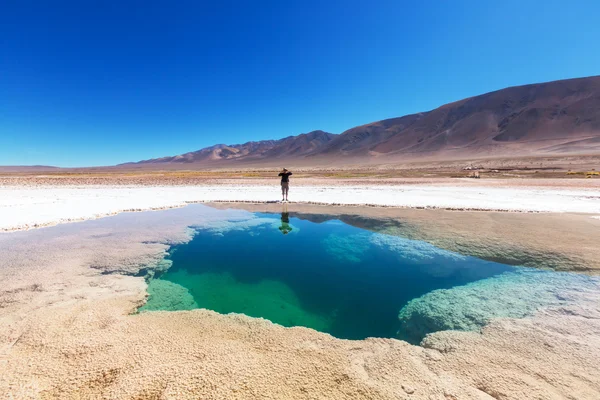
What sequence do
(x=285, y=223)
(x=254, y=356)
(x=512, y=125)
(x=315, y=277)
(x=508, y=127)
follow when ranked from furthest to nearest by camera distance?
(x=508, y=127) < (x=512, y=125) < (x=285, y=223) < (x=315, y=277) < (x=254, y=356)

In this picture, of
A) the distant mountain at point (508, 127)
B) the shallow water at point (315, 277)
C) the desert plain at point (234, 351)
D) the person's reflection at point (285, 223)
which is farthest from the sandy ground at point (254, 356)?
the distant mountain at point (508, 127)

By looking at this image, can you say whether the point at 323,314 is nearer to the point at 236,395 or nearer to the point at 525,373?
the point at 236,395

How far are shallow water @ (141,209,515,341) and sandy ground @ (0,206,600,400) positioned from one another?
1.91ft

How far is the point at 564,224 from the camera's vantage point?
8773 mm

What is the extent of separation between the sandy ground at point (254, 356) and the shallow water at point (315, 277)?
58 cm

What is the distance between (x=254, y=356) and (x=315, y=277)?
110 inches

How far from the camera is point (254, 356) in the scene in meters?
2.81

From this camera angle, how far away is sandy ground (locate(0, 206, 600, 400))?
2387 mm

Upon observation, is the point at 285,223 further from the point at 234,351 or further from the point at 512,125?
the point at 512,125

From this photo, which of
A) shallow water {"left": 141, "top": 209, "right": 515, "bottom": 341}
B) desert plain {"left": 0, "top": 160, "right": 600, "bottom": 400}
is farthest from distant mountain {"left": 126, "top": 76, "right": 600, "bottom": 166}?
desert plain {"left": 0, "top": 160, "right": 600, "bottom": 400}

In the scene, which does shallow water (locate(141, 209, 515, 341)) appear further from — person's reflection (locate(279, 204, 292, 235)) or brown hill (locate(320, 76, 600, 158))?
brown hill (locate(320, 76, 600, 158))

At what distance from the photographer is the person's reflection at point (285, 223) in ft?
30.3

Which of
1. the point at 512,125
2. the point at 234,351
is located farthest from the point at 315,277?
the point at 512,125

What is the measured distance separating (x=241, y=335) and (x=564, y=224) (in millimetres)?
10460
